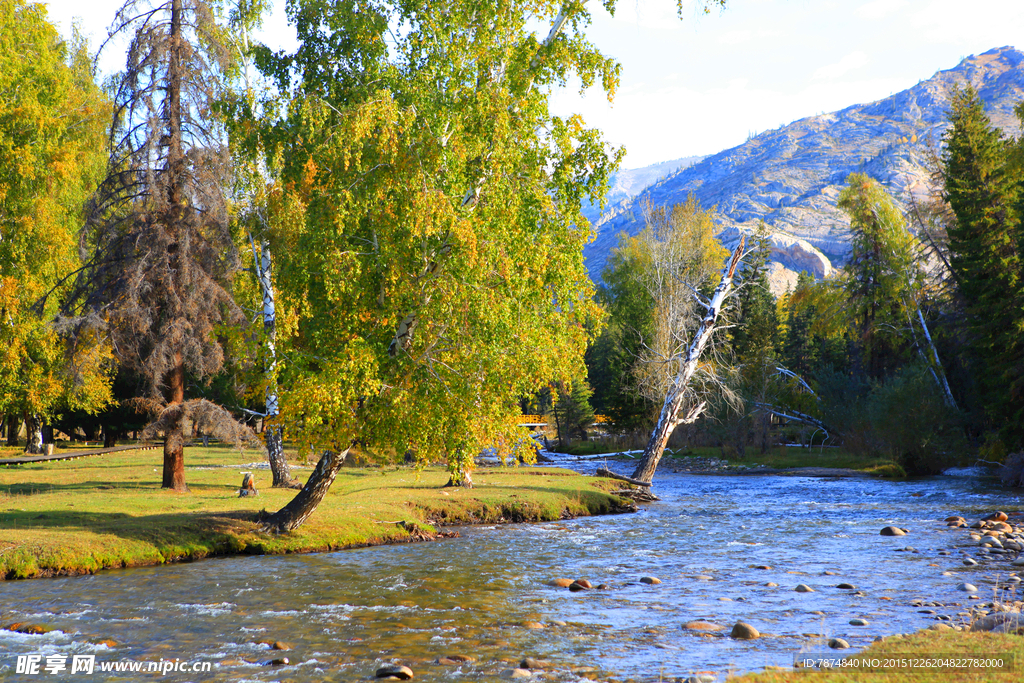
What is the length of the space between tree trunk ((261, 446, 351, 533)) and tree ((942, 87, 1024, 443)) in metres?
30.7

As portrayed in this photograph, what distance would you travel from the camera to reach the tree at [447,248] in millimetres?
14328

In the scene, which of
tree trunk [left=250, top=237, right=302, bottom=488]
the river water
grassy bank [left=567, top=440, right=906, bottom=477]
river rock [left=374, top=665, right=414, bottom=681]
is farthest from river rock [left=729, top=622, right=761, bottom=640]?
grassy bank [left=567, top=440, right=906, bottom=477]

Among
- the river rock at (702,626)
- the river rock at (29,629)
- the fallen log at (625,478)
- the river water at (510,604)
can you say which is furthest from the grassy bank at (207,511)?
the river rock at (702,626)

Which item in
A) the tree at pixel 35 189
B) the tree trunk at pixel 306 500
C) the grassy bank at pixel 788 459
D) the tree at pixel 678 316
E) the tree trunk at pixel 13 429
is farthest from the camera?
the tree trunk at pixel 13 429

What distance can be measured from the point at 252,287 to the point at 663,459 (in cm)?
3598

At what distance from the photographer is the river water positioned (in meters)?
9.05

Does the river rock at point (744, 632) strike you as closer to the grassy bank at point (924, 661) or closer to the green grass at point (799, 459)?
the grassy bank at point (924, 661)

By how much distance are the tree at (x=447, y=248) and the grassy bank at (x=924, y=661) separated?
332 inches

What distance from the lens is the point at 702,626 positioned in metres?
10.5

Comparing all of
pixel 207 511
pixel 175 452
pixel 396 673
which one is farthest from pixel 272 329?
pixel 396 673

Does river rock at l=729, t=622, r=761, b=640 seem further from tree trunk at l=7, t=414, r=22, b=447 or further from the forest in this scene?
tree trunk at l=7, t=414, r=22, b=447

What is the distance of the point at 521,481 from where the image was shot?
30625 mm

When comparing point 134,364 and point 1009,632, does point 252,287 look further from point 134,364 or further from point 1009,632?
point 1009,632

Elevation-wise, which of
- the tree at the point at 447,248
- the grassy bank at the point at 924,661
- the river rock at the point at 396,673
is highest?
the tree at the point at 447,248
